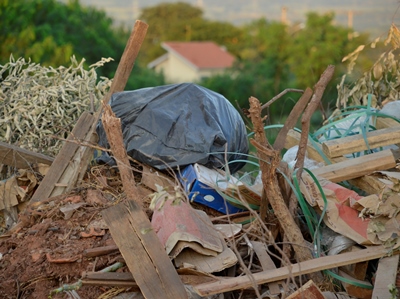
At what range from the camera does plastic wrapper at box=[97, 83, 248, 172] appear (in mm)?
4023

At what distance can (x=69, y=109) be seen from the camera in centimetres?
505

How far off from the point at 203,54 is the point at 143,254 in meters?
59.6

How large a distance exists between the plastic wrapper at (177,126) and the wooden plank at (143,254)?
3.12 feet

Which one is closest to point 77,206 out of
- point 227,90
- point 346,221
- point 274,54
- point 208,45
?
point 346,221

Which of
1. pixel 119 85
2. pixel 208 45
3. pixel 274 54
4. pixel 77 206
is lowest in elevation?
pixel 208 45

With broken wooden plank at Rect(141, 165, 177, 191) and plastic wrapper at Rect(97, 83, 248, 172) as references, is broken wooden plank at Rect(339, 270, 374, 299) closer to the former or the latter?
plastic wrapper at Rect(97, 83, 248, 172)

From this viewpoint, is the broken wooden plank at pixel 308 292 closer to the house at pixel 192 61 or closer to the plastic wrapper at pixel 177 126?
the plastic wrapper at pixel 177 126

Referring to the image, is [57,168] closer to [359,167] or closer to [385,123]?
[359,167]

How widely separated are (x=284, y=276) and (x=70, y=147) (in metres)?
2.14

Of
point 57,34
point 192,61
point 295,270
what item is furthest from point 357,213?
point 192,61

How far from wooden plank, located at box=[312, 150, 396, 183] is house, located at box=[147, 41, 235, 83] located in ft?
179

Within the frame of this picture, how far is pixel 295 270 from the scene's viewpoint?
296cm

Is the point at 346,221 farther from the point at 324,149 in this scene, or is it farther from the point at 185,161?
the point at 185,161

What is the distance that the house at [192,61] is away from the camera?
59250 mm
